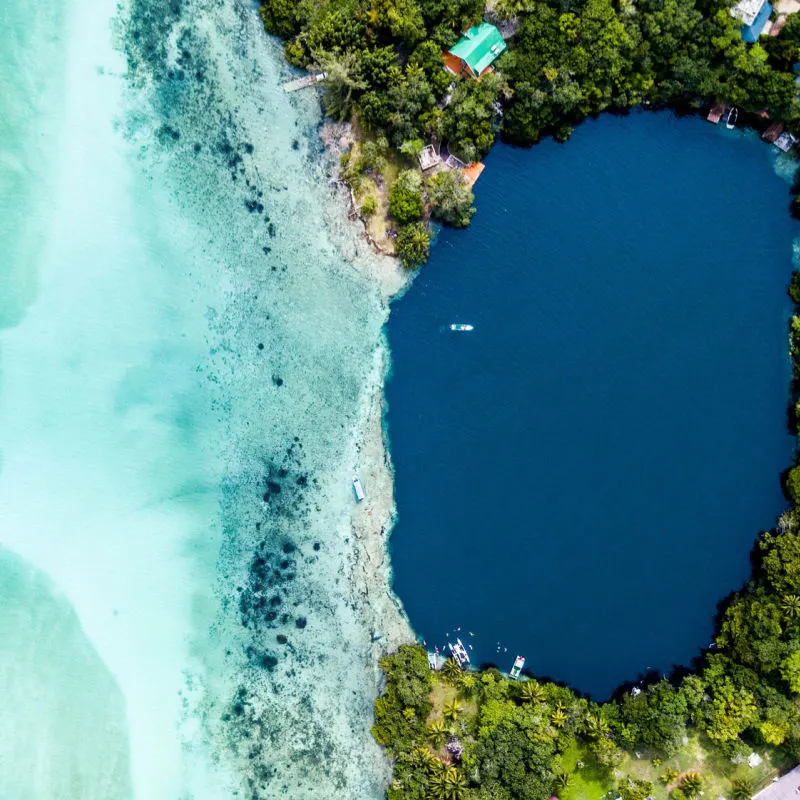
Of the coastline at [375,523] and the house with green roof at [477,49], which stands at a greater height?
the house with green roof at [477,49]

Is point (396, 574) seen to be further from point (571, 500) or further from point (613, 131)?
point (613, 131)

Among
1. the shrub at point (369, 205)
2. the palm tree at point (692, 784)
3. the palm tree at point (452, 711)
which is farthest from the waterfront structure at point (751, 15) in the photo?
the palm tree at point (692, 784)

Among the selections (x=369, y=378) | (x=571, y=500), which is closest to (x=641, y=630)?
(x=571, y=500)

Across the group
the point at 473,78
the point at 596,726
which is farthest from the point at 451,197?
the point at 596,726

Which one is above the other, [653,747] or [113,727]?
[113,727]

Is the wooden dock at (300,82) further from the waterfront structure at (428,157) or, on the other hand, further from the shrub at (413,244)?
the shrub at (413,244)

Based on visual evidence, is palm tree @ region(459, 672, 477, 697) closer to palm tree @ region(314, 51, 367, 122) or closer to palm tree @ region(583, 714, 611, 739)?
palm tree @ region(583, 714, 611, 739)

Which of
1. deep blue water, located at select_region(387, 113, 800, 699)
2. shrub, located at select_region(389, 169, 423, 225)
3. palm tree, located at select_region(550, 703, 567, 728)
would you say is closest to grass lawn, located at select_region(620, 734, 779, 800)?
deep blue water, located at select_region(387, 113, 800, 699)
